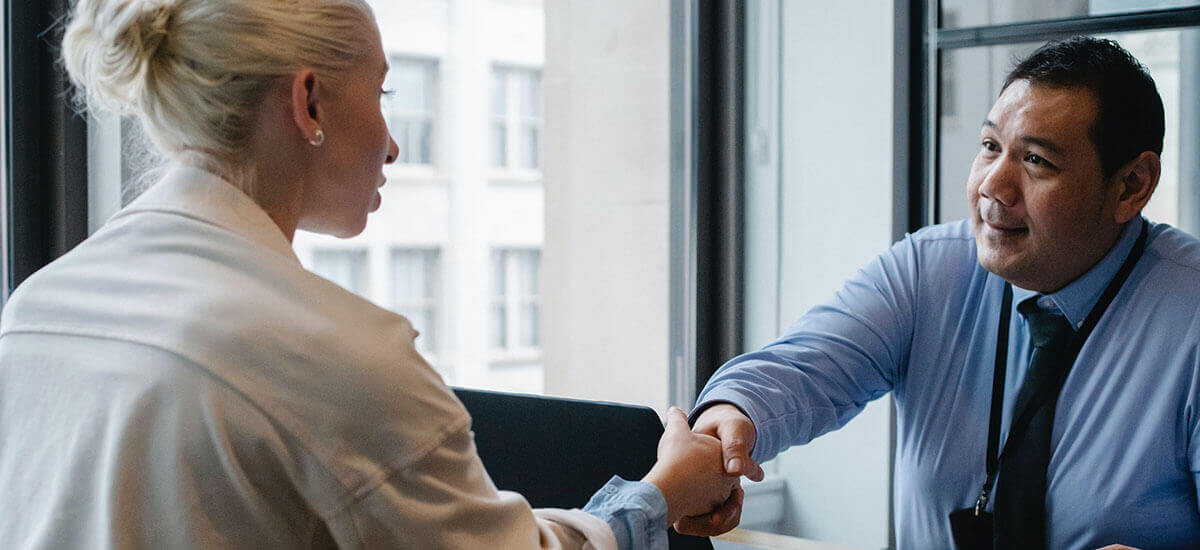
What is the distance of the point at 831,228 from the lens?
3090mm

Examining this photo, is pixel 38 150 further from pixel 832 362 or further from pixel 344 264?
pixel 344 264

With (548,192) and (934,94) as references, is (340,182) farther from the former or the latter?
(548,192)

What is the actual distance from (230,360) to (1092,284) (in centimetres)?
131

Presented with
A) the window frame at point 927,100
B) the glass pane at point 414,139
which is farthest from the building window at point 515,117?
the window frame at point 927,100

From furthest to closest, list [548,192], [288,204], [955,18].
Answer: [548,192], [955,18], [288,204]

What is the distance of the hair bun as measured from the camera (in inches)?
40.6

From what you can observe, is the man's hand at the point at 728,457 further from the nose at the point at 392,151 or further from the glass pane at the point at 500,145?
the glass pane at the point at 500,145

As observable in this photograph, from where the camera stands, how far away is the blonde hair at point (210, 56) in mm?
1015

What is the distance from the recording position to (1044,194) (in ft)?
5.32

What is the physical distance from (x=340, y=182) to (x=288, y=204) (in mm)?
70

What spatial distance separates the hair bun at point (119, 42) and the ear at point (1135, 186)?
4.42 ft

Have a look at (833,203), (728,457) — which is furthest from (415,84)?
(728,457)

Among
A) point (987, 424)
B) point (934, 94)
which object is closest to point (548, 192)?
point (934, 94)

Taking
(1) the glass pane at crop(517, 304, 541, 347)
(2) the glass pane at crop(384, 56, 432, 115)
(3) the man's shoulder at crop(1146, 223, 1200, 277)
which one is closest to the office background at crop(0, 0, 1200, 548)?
(3) the man's shoulder at crop(1146, 223, 1200, 277)
